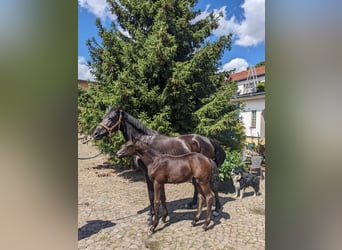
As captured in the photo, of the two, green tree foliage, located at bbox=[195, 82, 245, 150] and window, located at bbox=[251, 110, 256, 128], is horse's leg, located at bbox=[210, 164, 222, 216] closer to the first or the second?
window, located at bbox=[251, 110, 256, 128]

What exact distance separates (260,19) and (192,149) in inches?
61.7

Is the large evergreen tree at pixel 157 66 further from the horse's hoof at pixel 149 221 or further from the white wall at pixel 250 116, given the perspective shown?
the horse's hoof at pixel 149 221

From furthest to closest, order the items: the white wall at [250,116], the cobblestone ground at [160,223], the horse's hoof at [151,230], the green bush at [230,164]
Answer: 1. the green bush at [230,164]
2. the white wall at [250,116]
3. the horse's hoof at [151,230]
4. the cobblestone ground at [160,223]

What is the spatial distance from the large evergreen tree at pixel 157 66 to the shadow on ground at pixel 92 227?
5.00 ft

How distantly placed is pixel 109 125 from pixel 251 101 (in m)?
1.84

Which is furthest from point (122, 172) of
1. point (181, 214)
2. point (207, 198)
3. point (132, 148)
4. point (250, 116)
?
point (250, 116)

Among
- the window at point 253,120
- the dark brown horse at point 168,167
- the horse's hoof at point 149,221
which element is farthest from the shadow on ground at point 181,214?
the window at point 253,120

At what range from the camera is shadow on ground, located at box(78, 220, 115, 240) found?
233 centimetres

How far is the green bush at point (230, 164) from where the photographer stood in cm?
338

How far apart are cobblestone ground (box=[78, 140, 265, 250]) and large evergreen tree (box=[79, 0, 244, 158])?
920mm

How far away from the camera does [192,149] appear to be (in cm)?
270
